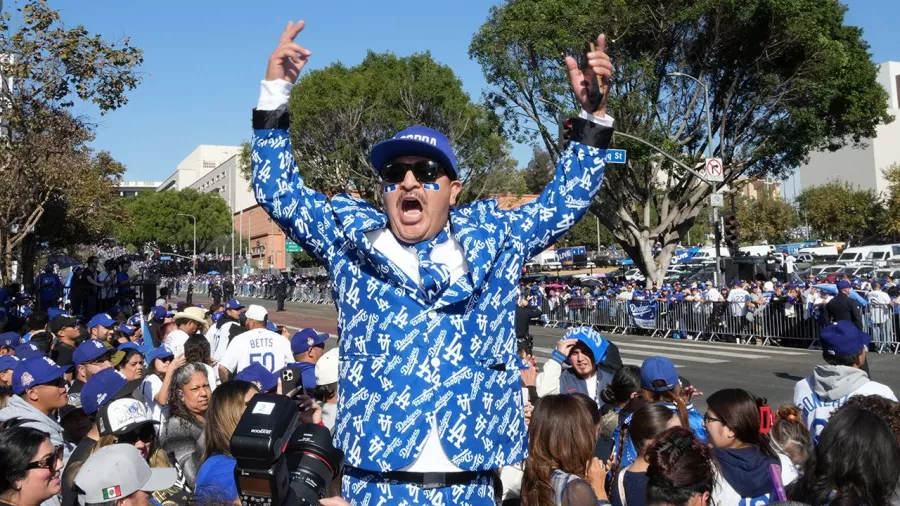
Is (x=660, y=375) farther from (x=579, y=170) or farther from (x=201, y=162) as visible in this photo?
(x=201, y=162)

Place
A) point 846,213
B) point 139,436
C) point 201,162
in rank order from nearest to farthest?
point 139,436 < point 846,213 < point 201,162

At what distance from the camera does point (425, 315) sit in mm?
2461

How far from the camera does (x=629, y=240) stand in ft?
99.8

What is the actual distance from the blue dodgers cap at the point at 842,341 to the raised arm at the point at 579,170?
10.7ft

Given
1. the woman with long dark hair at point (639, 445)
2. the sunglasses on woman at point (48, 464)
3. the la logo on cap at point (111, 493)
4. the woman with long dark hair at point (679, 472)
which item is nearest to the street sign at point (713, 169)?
the woman with long dark hair at point (639, 445)

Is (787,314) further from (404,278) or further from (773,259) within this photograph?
(404,278)

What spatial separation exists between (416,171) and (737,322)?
1964 cm

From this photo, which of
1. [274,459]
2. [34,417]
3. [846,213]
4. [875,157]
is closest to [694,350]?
[34,417]

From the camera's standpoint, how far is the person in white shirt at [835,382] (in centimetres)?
487

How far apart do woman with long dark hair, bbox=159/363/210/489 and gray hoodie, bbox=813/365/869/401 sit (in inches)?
140

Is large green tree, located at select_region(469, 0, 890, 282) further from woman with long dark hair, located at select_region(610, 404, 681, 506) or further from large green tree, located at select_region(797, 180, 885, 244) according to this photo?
large green tree, located at select_region(797, 180, 885, 244)

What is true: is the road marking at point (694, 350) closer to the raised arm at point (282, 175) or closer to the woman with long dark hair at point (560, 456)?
the woman with long dark hair at point (560, 456)

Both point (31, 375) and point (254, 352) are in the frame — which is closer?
point (31, 375)

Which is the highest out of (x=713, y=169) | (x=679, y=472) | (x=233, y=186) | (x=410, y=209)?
(x=233, y=186)
